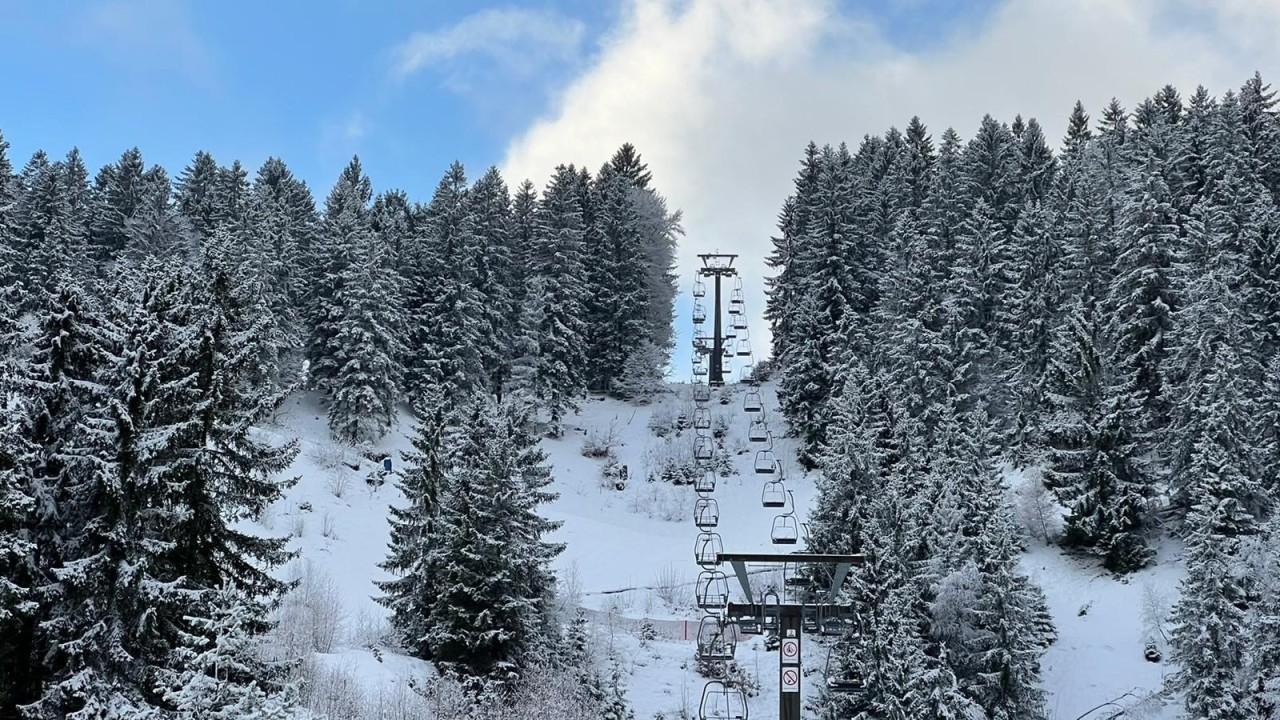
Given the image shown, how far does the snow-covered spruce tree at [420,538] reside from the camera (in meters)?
26.0

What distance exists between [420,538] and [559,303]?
33808mm

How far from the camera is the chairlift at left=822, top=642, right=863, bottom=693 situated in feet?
83.4

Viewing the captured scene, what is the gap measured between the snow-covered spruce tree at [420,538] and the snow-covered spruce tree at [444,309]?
23.2 metres

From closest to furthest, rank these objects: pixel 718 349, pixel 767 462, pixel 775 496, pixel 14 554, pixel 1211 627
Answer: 1. pixel 14 554
2. pixel 1211 627
3. pixel 775 496
4. pixel 718 349
5. pixel 767 462

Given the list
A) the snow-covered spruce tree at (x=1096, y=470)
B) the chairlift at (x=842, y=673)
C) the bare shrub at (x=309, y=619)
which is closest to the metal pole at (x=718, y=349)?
the snow-covered spruce tree at (x=1096, y=470)

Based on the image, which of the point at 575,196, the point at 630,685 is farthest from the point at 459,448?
the point at 575,196

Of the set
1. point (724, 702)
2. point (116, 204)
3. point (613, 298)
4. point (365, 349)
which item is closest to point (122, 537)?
point (724, 702)

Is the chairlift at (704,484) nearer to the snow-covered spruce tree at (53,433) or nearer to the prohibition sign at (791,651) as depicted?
the prohibition sign at (791,651)

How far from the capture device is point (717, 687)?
31.1m

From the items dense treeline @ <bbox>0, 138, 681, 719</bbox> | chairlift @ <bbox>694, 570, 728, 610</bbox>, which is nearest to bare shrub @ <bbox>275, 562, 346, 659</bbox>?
dense treeline @ <bbox>0, 138, 681, 719</bbox>

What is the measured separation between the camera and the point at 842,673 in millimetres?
27375

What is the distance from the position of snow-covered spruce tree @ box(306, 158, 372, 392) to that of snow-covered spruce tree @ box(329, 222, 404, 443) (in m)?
0.24

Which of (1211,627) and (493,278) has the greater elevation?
(493,278)

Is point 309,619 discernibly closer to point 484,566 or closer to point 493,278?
point 484,566
